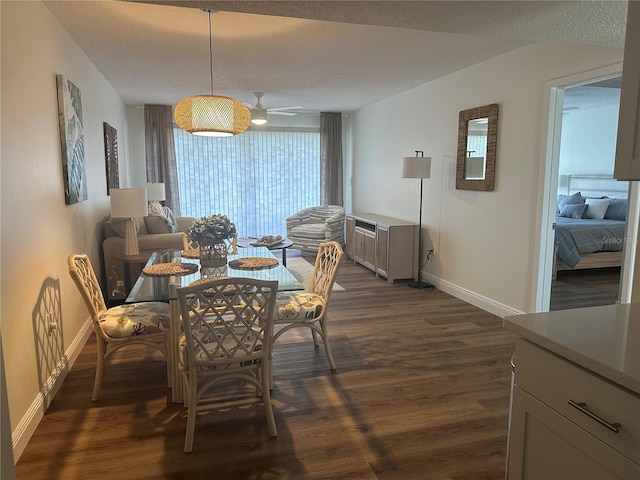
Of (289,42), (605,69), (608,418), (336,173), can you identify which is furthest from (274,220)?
(608,418)

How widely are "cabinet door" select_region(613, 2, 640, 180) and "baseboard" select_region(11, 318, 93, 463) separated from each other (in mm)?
2437

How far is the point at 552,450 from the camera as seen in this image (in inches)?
50.3

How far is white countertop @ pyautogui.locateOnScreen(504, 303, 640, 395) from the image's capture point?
3.55 ft

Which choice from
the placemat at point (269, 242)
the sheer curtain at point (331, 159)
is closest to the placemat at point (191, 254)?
the placemat at point (269, 242)

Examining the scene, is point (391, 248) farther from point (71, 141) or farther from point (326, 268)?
point (71, 141)

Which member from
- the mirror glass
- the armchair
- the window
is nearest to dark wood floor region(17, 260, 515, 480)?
the mirror glass

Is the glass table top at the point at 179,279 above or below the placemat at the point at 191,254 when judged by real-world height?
below

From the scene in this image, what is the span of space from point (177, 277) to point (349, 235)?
4.53 meters

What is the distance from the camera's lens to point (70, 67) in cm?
365

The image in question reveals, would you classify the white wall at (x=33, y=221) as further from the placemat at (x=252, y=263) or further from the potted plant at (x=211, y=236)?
the placemat at (x=252, y=263)

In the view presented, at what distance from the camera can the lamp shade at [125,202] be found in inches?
154

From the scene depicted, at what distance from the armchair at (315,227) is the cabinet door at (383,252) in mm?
1520

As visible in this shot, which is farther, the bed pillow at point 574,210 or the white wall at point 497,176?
the bed pillow at point 574,210

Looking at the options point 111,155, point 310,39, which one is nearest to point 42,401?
point 310,39
